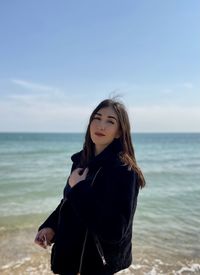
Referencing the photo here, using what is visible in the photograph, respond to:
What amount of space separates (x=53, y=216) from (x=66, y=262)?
42 centimetres

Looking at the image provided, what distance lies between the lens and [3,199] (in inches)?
380

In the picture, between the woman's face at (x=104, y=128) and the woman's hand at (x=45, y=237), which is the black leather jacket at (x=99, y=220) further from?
the woman's hand at (x=45, y=237)

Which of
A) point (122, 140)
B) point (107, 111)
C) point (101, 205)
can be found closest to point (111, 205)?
point (101, 205)

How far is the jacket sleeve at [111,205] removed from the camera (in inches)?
82.2

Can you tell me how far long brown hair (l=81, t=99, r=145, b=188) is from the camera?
7.66 feet

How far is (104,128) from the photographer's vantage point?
2.45 m

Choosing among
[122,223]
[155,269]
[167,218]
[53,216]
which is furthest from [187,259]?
[122,223]

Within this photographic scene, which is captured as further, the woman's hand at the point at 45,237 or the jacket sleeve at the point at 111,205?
the woman's hand at the point at 45,237

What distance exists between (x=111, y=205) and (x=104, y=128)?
57 cm

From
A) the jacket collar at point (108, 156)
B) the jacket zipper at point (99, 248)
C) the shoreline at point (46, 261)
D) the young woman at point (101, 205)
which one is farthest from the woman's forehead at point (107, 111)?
the shoreline at point (46, 261)

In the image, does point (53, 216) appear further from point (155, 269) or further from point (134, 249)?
point (134, 249)

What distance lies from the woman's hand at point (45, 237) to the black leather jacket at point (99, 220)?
172 millimetres

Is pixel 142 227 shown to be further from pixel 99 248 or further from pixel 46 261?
pixel 99 248

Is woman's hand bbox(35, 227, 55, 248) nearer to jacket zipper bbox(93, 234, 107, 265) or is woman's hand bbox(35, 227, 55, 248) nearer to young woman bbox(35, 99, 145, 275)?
young woman bbox(35, 99, 145, 275)
